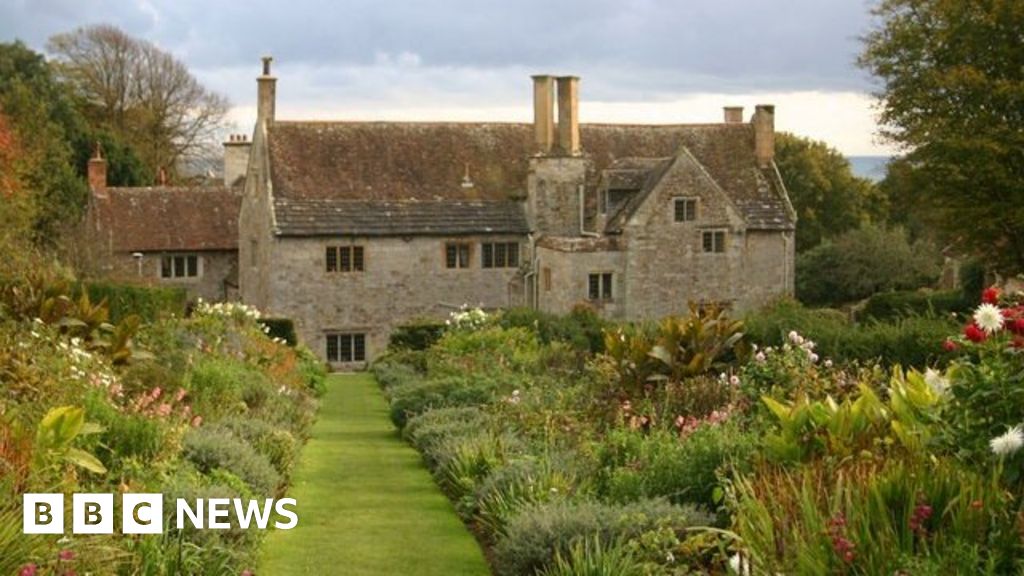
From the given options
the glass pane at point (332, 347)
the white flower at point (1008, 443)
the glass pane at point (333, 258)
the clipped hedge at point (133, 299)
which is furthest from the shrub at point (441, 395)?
the glass pane at point (332, 347)

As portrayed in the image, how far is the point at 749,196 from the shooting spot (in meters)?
51.4

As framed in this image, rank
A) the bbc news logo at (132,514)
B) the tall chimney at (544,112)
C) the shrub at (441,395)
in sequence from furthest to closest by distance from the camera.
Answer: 1. the tall chimney at (544,112)
2. the shrub at (441,395)
3. the bbc news logo at (132,514)

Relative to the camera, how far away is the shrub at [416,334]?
139 ft

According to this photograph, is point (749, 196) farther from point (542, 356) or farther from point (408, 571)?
Result: point (408, 571)

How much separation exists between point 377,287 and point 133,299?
13895 mm

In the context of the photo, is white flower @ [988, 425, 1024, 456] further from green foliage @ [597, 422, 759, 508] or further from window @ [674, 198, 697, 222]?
window @ [674, 198, 697, 222]

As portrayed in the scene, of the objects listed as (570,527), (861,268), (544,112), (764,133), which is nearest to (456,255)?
(544,112)

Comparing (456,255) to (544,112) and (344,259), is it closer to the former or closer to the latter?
(344,259)

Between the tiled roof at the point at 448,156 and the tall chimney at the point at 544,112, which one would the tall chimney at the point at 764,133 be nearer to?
the tiled roof at the point at 448,156

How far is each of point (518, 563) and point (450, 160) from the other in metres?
41.8

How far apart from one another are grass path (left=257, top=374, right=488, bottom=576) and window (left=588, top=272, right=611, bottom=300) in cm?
2553

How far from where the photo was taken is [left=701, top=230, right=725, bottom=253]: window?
4894cm

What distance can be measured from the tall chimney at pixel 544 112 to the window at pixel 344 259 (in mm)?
7193

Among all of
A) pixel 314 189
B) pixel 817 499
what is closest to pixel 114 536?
pixel 817 499
